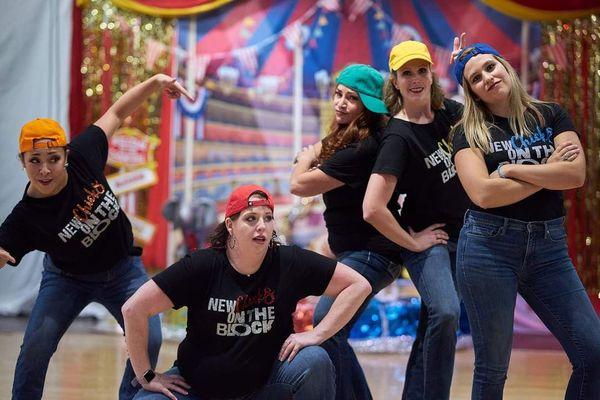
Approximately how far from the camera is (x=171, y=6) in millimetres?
7168

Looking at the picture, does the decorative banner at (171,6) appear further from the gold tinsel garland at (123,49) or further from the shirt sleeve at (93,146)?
the shirt sleeve at (93,146)

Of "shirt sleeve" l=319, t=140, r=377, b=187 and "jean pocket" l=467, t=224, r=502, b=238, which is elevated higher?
→ "shirt sleeve" l=319, t=140, r=377, b=187

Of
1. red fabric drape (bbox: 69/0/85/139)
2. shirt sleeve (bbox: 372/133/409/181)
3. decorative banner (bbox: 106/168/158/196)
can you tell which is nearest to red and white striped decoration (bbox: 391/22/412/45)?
decorative banner (bbox: 106/168/158/196)

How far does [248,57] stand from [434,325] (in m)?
4.19

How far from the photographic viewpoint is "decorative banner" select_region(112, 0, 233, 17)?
714cm

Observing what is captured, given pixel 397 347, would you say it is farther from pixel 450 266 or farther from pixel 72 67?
pixel 72 67

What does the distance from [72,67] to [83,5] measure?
1.70 feet

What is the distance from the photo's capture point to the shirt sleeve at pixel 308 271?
3.29 m

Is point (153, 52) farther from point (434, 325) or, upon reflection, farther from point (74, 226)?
point (434, 325)

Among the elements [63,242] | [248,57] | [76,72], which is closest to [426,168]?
[63,242]

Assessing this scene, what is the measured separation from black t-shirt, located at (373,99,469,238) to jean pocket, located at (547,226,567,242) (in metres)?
0.59

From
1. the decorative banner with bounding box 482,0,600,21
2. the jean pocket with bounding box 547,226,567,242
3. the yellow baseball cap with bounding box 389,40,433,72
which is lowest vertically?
the jean pocket with bounding box 547,226,567,242

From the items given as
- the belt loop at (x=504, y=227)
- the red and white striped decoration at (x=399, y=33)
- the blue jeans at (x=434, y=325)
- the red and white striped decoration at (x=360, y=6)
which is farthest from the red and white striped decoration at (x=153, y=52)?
the belt loop at (x=504, y=227)

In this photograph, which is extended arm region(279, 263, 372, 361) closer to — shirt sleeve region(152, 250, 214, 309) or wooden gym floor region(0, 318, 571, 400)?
shirt sleeve region(152, 250, 214, 309)
